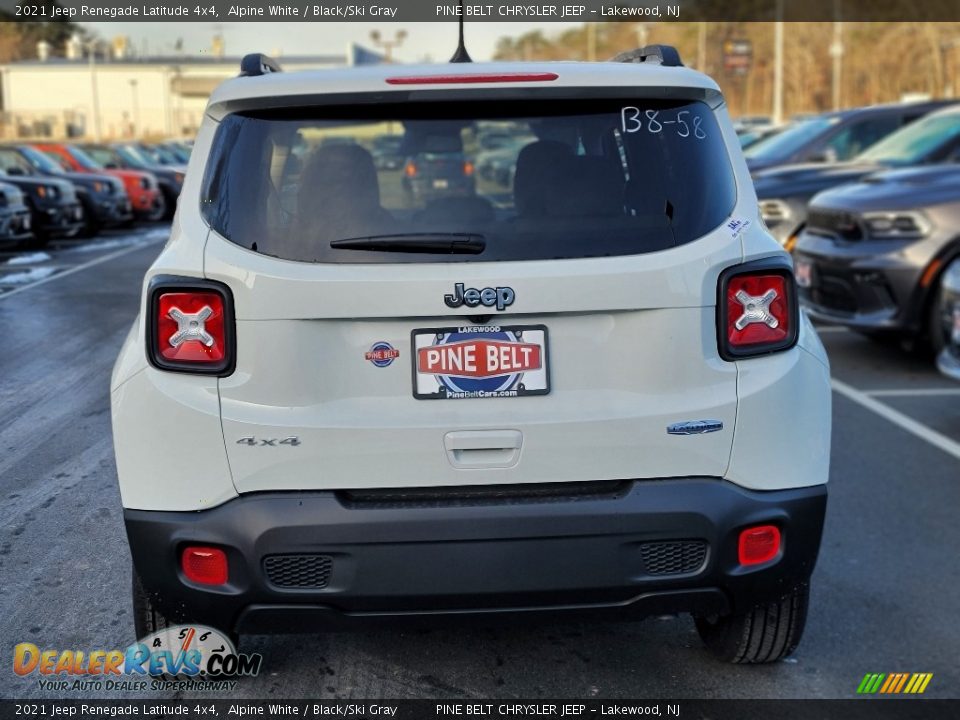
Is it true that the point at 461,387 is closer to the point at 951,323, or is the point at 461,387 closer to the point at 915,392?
the point at 951,323

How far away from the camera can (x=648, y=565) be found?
121 inches

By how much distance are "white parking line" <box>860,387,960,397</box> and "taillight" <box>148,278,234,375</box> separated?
18.3 feet

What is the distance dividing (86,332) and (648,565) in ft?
25.4

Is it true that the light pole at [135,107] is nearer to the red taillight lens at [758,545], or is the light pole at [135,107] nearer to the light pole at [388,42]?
the light pole at [388,42]

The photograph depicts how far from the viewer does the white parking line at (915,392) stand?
763 centimetres

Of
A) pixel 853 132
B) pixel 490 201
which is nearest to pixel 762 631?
pixel 490 201

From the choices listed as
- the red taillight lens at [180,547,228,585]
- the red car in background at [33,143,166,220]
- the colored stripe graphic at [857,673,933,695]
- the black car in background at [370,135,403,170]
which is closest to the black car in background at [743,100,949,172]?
the black car in background at [370,135,403,170]

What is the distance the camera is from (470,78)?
124 inches

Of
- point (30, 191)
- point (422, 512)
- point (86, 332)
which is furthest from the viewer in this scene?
point (30, 191)

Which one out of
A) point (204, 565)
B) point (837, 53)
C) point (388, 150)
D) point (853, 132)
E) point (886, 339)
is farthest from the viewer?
point (837, 53)

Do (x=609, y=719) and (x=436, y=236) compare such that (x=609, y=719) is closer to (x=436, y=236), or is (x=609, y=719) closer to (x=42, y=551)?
(x=436, y=236)

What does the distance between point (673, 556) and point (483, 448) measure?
0.58m

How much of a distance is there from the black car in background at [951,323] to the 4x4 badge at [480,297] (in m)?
4.16

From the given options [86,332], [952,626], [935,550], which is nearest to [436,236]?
[952,626]
